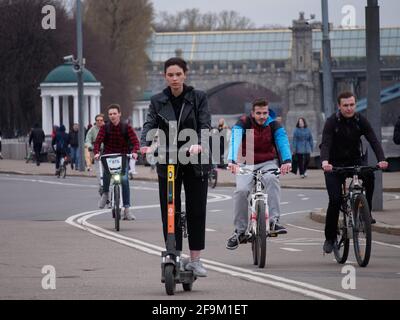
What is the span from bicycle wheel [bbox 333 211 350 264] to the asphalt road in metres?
0.09

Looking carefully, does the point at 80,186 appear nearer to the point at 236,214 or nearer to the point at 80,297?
the point at 236,214

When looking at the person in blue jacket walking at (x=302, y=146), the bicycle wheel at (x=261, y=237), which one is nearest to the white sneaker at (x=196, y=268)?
the bicycle wheel at (x=261, y=237)

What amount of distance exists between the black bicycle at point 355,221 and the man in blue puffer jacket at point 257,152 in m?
0.59

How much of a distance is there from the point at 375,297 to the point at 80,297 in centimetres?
220

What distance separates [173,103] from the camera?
1155 centimetres

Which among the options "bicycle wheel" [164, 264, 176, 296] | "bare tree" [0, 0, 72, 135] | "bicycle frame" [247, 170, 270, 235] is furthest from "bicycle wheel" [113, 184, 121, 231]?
"bare tree" [0, 0, 72, 135]

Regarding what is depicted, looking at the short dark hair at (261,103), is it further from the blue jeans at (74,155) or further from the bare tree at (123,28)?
the bare tree at (123,28)

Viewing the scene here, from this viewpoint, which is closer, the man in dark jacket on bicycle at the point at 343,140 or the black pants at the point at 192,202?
the black pants at the point at 192,202

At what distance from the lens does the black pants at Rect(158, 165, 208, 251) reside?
454 inches

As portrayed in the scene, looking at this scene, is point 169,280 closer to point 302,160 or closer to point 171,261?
point 171,261

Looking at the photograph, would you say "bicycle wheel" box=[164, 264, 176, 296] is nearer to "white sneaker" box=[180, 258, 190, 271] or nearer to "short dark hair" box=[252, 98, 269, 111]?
"white sneaker" box=[180, 258, 190, 271]

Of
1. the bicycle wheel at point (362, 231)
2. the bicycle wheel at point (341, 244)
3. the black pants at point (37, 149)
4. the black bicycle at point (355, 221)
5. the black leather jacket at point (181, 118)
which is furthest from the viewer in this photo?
the black pants at point (37, 149)

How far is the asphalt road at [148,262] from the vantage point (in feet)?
37.1

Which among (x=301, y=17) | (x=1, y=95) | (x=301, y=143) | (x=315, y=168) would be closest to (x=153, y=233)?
(x=301, y=143)
